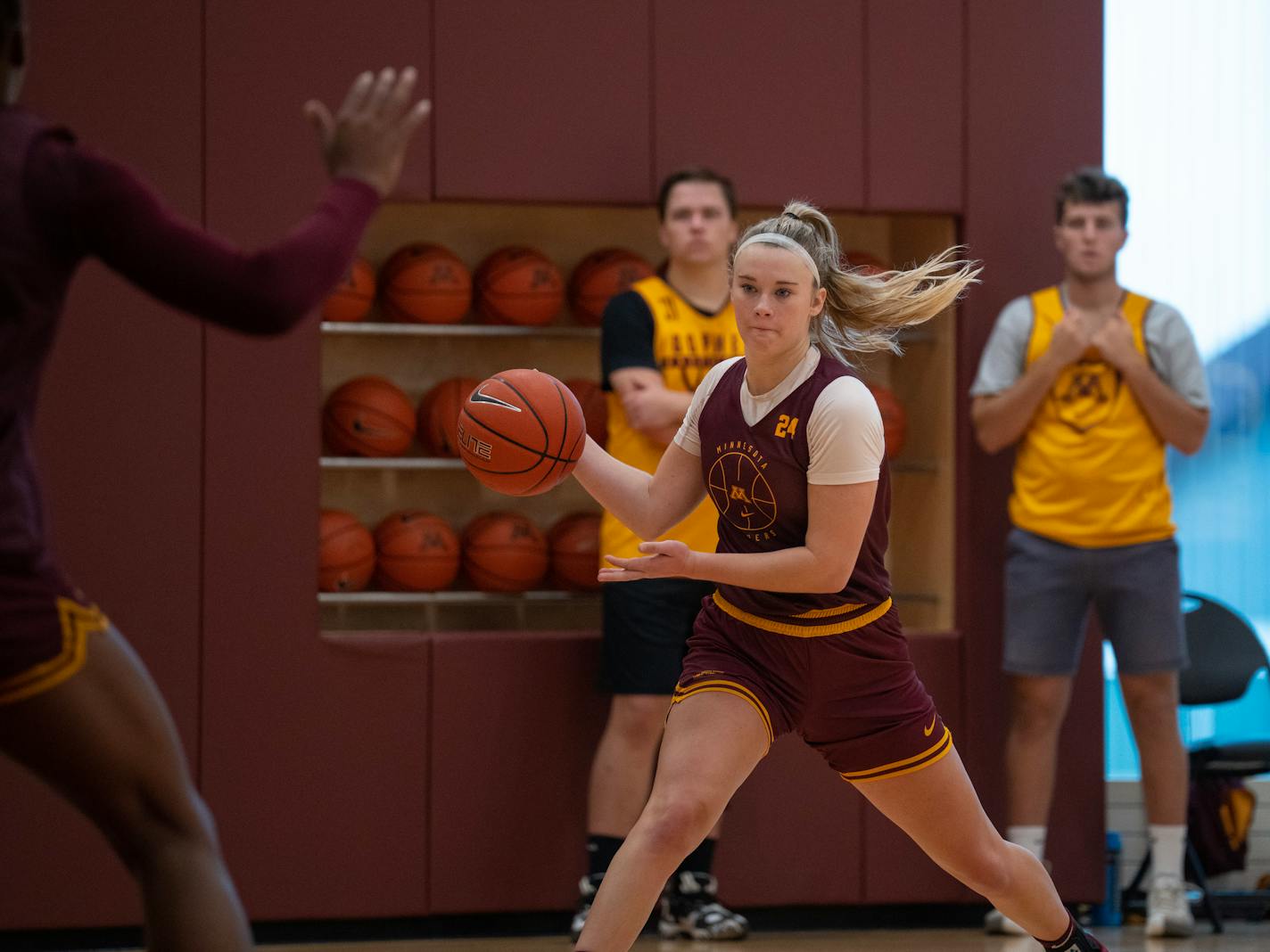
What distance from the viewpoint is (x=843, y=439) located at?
3.21 metres

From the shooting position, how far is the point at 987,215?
5.60m

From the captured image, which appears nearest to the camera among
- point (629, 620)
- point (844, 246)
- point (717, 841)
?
point (629, 620)

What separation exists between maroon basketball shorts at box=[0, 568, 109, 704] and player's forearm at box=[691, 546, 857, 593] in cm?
129

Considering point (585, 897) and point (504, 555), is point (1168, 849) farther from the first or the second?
point (504, 555)

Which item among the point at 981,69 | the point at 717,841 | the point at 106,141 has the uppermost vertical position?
the point at 981,69

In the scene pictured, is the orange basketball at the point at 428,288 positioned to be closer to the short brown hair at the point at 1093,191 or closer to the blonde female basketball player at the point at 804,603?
the short brown hair at the point at 1093,191

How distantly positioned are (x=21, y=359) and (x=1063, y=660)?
384cm

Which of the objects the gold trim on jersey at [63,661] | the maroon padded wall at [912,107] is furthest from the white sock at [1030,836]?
the gold trim on jersey at [63,661]

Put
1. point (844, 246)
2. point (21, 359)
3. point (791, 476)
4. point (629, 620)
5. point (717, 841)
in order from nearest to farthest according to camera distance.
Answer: point (21, 359) < point (791, 476) < point (629, 620) < point (717, 841) < point (844, 246)

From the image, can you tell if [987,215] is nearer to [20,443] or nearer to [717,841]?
[717,841]

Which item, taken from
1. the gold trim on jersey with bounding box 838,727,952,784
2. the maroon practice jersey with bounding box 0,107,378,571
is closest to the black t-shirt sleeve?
the gold trim on jersey with bounding box 838,727,952,784

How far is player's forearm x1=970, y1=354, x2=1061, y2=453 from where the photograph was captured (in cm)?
515

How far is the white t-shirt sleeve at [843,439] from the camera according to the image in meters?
3.20

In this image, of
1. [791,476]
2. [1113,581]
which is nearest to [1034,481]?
[1113,581]
